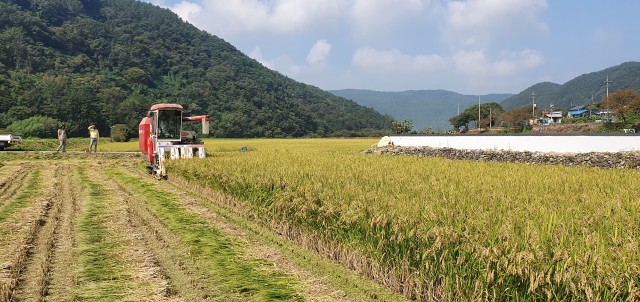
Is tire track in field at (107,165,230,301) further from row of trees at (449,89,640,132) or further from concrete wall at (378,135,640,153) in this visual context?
row of trees at (449,89,640,132)

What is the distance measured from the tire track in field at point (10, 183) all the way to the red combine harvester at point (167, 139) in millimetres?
4494

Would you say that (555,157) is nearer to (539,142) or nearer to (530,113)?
(539,142)

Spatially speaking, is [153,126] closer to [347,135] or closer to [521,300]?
[521,300]

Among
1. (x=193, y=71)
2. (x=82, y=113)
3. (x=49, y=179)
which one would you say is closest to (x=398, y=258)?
(x=49, y=179)

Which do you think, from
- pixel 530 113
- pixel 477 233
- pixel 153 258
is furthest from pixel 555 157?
pixel 530 113

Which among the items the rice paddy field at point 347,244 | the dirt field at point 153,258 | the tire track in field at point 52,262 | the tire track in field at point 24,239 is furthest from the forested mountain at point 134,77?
the rice paddy field at point 347,244

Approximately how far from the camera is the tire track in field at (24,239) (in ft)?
16.7

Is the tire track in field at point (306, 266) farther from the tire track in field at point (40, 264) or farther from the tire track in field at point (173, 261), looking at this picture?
the tire track in field at point (40, 264)

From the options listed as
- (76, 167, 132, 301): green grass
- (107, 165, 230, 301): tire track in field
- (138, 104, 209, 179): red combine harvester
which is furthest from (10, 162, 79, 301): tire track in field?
(138, 104, 209, 179): red combine harvester

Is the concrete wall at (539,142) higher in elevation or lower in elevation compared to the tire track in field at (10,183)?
higher

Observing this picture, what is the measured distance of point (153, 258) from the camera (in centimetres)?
628

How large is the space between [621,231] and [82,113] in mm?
73337

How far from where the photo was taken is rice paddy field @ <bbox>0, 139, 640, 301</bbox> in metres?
3.53

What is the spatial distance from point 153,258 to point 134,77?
3891 inches
